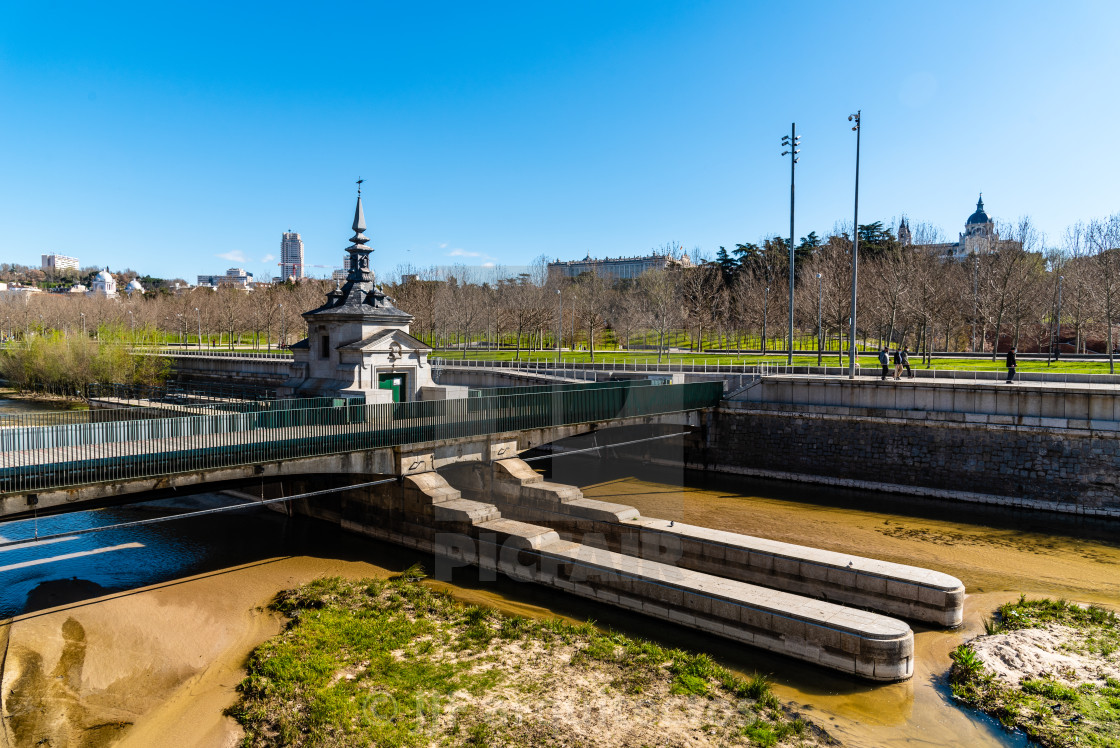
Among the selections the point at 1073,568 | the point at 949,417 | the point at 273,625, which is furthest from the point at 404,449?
the point at 949,417

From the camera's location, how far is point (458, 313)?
66.6 meters

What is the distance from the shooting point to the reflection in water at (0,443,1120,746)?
10.7 meters

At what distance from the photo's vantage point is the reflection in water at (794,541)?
422 inches

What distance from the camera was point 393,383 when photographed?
27.1 m

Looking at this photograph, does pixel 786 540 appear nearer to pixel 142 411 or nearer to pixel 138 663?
pixel 138 663

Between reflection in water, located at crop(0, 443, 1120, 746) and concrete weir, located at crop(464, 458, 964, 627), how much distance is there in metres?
0.75

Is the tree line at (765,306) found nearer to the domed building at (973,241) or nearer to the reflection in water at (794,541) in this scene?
the domed building at (973,241)

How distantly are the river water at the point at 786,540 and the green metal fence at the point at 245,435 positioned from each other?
3.33m

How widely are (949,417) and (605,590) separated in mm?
16681

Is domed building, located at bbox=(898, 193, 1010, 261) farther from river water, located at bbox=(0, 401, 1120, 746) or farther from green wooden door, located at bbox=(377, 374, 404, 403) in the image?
green wooden door, located at bbox=(377, 374, 404, 403)

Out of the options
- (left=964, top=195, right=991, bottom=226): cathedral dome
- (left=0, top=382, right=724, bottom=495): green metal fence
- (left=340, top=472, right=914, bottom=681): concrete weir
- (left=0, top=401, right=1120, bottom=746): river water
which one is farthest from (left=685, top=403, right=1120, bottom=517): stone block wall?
(left=964, top=195, right=991, bottom=226): cathedral dome

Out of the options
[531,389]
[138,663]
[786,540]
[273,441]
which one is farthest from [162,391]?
[786,540]

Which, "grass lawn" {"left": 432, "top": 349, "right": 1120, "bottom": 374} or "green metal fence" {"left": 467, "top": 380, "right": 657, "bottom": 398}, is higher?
"grass lawn" {"left": 432, "top": 349, "right": 1120, "bottom": 374}

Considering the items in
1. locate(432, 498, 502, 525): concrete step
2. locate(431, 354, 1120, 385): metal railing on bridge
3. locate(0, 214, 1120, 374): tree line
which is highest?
locate(0, 214, 1120, 374): tree line
